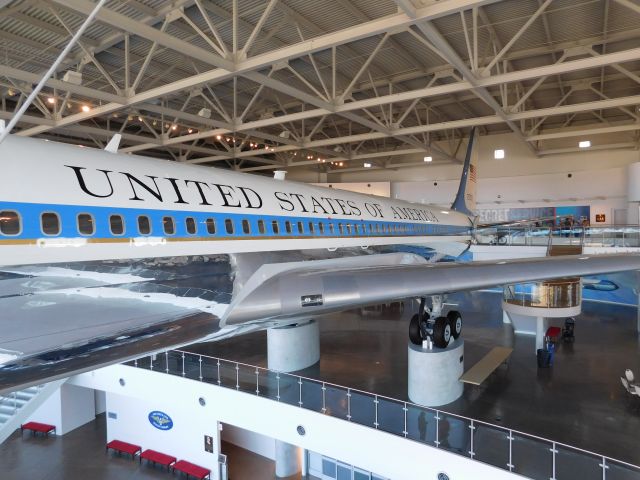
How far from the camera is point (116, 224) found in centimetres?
599

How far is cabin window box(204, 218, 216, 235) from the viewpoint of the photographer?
7570mm

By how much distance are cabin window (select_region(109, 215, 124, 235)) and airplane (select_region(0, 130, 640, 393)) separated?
0.02m

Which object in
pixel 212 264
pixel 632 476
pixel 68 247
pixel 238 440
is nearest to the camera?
pixel 68 247

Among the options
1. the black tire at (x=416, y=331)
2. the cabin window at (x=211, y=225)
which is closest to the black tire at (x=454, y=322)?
Answer: the black tire at (x=416, y=331)

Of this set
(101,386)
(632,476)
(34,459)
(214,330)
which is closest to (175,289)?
(214,330)

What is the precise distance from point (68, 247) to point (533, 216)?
35347mm

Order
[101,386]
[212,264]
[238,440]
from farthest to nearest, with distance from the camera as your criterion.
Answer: [238,440] → [101,386] → [212,264]

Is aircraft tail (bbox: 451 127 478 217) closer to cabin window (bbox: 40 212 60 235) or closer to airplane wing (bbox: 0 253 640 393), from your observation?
airplane wing (bbox: 0 253 640 393)

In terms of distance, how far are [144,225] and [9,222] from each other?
184 cm

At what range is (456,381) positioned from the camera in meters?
11.4

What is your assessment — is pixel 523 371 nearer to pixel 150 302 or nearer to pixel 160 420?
pixel 150 302

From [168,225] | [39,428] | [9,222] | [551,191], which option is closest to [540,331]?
[168,225]

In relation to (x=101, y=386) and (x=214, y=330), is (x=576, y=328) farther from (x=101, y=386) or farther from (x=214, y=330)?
(x=101, y=386)

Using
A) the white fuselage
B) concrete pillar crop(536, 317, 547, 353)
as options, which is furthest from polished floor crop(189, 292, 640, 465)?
the white fuselage
